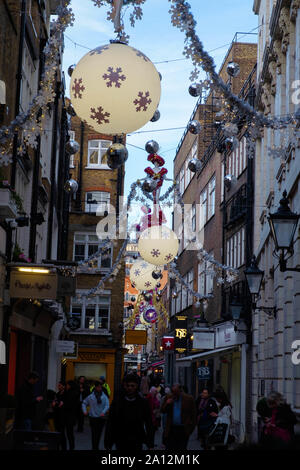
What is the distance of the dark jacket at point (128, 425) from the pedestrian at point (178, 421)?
442cm

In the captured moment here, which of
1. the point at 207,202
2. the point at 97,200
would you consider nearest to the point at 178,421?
the point at 207,202

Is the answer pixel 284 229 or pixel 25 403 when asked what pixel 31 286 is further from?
pixel 284 229

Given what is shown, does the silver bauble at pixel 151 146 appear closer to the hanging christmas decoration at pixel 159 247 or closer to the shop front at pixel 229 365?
the hanging christmas decoration at pixel 159 247

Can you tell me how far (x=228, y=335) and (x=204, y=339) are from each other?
8.18 feet

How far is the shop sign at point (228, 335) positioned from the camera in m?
28.5

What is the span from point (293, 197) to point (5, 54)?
6514 millimetres

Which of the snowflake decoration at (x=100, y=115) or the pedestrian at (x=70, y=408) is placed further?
the pedestrian at (x=70, y=408)

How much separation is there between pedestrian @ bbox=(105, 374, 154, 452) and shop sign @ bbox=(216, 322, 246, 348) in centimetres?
1808

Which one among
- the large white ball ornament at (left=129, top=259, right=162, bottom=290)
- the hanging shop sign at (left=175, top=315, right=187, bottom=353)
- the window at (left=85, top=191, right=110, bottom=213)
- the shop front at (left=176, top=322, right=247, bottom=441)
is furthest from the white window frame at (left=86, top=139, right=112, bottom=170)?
the large white ball ornament at (left=129, top=259, right=162, bottom=290)

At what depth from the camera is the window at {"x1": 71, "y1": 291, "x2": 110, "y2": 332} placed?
4475 centimetres

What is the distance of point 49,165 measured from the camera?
90.5ft

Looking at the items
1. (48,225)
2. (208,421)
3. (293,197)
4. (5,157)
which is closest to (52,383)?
(48,225)

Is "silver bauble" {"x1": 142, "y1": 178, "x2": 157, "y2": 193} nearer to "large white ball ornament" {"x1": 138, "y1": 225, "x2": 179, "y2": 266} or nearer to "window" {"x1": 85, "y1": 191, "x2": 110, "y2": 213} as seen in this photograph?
Answer: "large white ball ornament" {"x1": 138, "y1": 225, "x2": 179, "y2": 266}

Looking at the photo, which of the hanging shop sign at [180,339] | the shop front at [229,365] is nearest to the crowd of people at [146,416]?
the shop front at [229,365]
